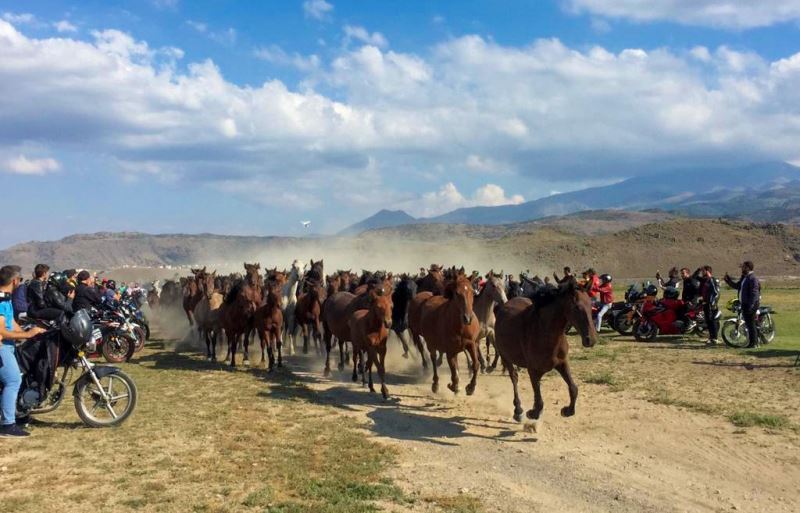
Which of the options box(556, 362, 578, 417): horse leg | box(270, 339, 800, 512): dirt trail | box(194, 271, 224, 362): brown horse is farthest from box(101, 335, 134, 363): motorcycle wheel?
box(556, 362, 578, 417): horse leg

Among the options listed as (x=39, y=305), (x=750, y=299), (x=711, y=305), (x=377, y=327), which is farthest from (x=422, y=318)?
(x=711, y=305)

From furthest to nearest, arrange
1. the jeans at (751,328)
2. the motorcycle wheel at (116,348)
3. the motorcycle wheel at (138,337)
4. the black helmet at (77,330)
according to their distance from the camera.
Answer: the motorcycle wheel at (138,337) → the motorcycle wheel at (116,348) → the jeans at (751,328) → the black helmet at (77,330)

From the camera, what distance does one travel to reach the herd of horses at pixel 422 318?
852cm

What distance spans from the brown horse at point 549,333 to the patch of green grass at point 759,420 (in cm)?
270

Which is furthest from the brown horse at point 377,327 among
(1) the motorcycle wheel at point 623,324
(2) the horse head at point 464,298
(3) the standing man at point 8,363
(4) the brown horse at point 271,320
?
(1) the motorcycle wheel at point 623,324

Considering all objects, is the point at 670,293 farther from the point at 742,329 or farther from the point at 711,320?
the point at 742,329

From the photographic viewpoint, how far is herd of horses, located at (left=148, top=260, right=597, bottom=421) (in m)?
8.52

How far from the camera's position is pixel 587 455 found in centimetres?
771

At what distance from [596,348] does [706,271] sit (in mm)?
4247

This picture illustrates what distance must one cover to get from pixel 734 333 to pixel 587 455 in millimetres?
10774

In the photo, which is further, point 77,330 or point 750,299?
point 750,299

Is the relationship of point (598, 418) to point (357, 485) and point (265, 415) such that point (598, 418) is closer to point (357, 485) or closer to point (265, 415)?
point (357, 485)

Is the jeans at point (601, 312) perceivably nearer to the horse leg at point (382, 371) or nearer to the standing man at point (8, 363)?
the horse leg at point (382, 371)

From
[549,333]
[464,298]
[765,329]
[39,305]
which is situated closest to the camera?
[549,333]
